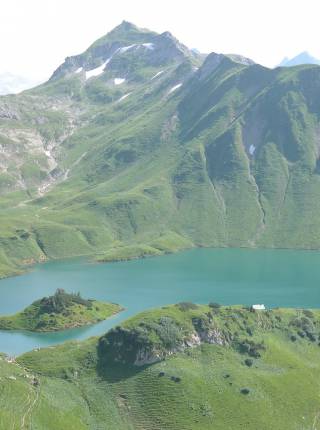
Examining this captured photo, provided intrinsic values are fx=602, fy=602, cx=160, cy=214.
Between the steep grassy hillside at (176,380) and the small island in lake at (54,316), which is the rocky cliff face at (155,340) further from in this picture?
the small island in lake at (54,316)

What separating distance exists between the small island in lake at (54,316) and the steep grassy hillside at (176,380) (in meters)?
41.7

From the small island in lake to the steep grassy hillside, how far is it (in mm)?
41729

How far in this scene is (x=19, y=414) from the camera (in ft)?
349

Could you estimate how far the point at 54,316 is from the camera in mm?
184375

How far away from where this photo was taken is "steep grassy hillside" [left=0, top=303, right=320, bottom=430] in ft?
373

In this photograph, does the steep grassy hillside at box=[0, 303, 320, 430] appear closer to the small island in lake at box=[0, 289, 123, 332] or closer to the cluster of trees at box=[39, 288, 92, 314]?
the small island in lake at box=[0, 289, 123, 332]

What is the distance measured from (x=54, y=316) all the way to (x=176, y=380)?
71568 millimetres

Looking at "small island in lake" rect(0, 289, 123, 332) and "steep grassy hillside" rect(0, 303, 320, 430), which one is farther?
"small island in lake" rect(0, 289, 123, 332)

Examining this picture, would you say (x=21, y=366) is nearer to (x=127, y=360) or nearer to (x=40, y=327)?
(x=127, y=360)

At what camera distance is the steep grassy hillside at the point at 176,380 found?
114 metres

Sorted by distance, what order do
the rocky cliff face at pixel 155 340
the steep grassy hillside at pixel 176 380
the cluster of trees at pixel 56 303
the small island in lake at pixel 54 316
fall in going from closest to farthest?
the steep grassy hillside at pixel 176 380 → the rocky cliff face at pixel 155 340 → the small island in lake at pixel 54 316 → the cluster of trees at pixel 56 303

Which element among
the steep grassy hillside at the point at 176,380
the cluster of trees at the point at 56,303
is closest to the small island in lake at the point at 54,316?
the cluster of trees at the point at 56,303

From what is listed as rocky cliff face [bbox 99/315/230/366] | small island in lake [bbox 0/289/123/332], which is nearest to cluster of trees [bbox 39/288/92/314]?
small island in lake [bbox 0/289/123/332]

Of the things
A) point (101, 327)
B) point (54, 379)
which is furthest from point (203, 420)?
point (101, 327)
